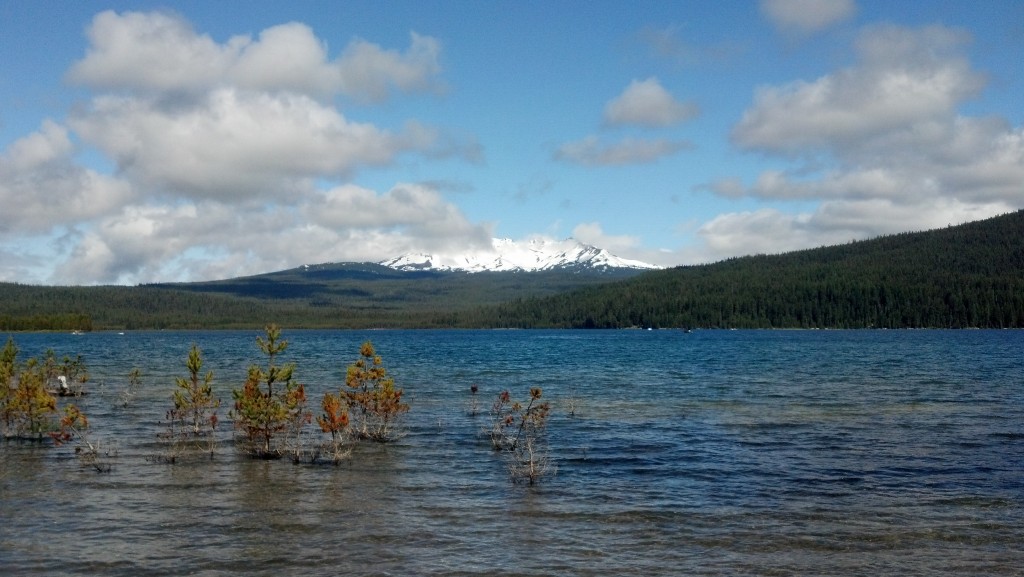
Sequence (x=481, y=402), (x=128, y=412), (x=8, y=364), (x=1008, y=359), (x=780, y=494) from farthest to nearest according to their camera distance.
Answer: (x=1008, y=359), (x=481, y=402), (x=128, y=412), (x=8, y=364), (x=780, y=494)

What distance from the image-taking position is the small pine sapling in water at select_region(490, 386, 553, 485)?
25984 millimetres

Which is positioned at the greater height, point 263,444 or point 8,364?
point 8,364

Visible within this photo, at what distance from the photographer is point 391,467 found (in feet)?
91.9

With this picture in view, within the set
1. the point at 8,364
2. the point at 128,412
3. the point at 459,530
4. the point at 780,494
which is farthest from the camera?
the point at 128,412

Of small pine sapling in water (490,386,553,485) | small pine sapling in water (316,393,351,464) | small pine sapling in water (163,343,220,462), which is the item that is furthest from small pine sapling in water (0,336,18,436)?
small pine sapling in water (490,386,553,485)

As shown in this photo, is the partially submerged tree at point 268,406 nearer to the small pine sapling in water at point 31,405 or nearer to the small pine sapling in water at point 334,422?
the small pine sapling in water at point 334,422

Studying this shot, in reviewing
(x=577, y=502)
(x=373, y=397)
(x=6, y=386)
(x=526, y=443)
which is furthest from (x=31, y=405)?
(x=577, y=502)

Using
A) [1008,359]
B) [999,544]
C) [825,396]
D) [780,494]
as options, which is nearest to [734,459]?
[780,494]

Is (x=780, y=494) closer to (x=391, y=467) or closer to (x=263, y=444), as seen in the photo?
(x=391, y=467)

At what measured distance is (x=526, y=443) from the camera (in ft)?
109

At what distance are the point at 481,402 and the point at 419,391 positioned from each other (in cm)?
949

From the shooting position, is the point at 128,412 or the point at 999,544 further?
the point at 128,412

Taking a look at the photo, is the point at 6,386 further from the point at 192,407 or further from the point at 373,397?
the point at 373,397

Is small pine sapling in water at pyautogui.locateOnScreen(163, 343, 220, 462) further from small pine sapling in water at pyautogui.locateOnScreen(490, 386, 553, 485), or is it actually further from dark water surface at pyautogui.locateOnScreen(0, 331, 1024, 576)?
small pine sapling in water at pyautogui.locateOnScreen(490, 386, 553, 485)
